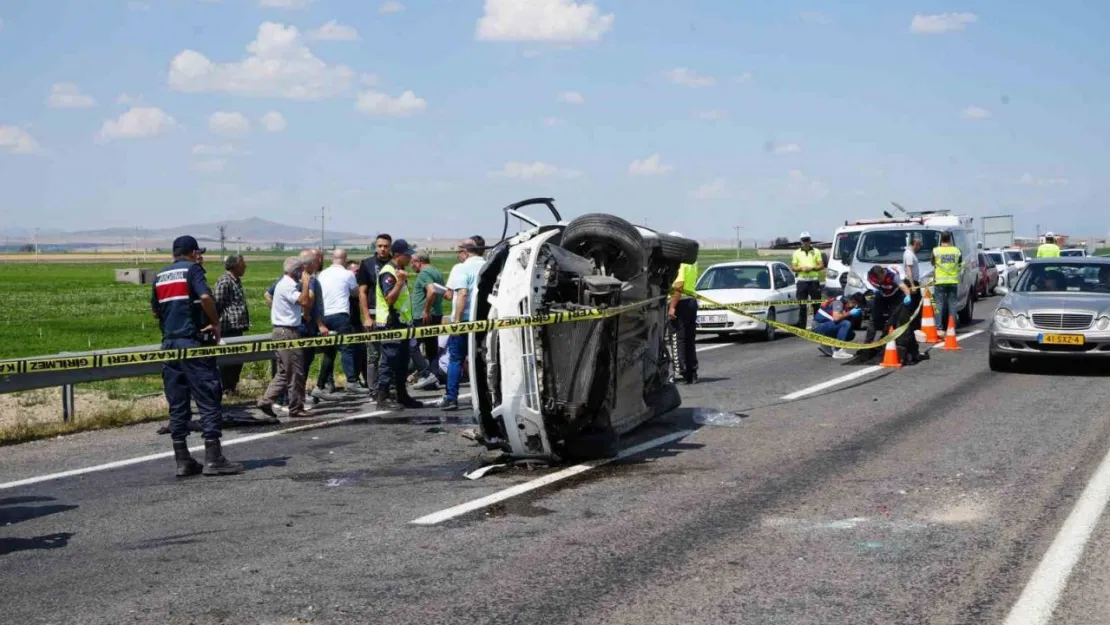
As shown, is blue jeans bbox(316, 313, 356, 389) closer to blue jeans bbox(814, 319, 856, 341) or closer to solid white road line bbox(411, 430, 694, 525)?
solid white road line bbox(411, 430, 694, 525)

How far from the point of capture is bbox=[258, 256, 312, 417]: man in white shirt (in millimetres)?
12734

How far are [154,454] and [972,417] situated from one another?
740 centimetres

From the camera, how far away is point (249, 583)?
6.13m

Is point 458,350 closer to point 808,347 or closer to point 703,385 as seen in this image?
point 703,385

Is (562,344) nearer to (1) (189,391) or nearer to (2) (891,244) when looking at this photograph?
(1) (189,391)

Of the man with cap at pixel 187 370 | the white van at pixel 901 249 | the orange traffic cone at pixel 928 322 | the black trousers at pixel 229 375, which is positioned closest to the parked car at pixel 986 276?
the white van at pixel 901 249

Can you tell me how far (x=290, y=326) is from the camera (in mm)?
12938

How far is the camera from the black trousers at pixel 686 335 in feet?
48.4

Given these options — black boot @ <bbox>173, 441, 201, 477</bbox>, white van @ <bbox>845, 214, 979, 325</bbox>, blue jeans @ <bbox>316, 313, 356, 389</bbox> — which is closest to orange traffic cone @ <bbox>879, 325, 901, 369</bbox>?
white van @ <bbox>845, 214, 979, 325</bbox>

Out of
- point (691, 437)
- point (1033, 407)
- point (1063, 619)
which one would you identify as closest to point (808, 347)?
point (1033, 407)

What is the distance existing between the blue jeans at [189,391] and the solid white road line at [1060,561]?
233 inches

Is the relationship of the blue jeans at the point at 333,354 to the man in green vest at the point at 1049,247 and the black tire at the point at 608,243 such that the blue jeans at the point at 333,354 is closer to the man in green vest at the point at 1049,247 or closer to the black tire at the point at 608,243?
the black tire at the point at 608,243

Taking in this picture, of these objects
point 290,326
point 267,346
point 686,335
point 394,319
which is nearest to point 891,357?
point 686,335

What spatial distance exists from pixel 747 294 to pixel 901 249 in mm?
3159
